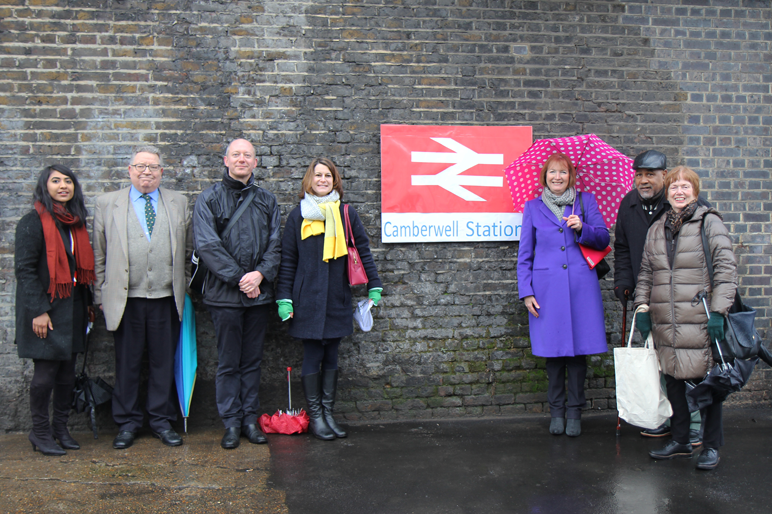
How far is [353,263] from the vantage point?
4504mm

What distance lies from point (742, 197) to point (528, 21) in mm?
2716

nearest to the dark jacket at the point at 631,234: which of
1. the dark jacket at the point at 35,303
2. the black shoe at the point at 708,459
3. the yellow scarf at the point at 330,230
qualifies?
the black shoe at the point at 708,459

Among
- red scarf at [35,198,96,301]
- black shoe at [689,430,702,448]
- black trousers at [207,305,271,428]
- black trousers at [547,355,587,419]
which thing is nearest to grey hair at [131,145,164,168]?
red scarf at [35,198,96,301]

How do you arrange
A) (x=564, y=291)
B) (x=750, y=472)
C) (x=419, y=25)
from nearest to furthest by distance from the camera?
(x=750, y=472) < (x=564, y=291) < (x=419, y=25)

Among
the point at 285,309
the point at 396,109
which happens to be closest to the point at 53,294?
the point at 285,309

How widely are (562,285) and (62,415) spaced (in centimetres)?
406

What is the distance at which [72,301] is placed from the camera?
414 cm

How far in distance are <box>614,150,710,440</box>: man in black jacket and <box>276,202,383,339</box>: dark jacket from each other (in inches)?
80.3

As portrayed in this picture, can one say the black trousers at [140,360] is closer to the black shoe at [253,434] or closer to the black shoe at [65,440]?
the black shoe at [65,440]

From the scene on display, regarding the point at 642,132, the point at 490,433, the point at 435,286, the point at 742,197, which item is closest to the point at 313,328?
the point at 435,286

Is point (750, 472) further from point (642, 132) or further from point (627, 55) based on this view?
point (627, 55)

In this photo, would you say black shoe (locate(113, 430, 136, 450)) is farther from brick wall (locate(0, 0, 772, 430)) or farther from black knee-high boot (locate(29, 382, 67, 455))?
brick wall (locate(0, 0, 772, 430))

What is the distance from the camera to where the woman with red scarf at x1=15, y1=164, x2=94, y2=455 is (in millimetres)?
3988

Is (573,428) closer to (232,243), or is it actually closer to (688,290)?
(688,290)
